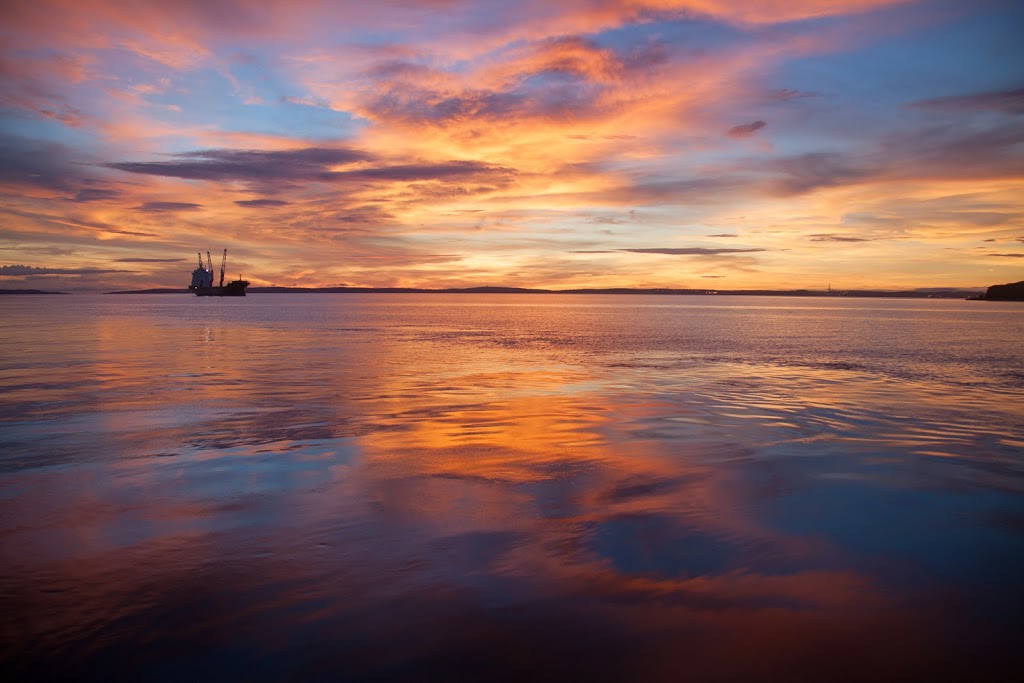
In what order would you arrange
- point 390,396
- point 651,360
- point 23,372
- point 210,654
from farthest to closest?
1. point 651,360
2. point 23,372
3. point 390,396
4. point 210,654

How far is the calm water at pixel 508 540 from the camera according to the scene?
5.13 metres

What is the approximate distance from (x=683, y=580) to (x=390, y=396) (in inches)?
522

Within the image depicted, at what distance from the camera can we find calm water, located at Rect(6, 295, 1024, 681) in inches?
202

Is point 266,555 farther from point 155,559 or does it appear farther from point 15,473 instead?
point 15,473

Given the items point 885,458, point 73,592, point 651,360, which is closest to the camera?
point 73,592

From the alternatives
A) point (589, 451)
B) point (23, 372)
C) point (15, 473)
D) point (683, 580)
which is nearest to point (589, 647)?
point (683, 580)

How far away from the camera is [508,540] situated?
732 centimetres

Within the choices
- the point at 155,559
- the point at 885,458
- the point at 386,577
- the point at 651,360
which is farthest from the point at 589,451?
the point at 651,360

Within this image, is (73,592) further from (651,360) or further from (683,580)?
(651,360)

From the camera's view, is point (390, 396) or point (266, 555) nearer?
point (266, 555)

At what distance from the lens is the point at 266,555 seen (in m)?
6.85

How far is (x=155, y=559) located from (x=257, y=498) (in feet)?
6.95

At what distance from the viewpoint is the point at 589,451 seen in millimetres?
11734

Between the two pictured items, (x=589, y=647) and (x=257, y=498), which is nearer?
(x=589, y=647)
